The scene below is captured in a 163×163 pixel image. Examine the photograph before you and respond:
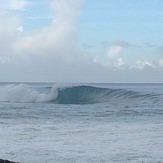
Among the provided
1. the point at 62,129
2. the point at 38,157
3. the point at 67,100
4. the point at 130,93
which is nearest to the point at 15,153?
the point at 38,157

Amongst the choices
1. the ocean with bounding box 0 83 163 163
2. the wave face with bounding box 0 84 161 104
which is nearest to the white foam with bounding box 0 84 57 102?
the wave face with bounding box 0 84 161 104

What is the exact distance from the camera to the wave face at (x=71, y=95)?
45472mm

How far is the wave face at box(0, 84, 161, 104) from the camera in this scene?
149 feet

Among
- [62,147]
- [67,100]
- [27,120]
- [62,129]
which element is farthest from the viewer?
[67,100]

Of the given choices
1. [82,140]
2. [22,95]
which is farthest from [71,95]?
[82,140]

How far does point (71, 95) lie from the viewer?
48.5 m

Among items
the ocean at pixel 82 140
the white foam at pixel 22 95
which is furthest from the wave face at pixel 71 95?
the ocean at pixel 82 140

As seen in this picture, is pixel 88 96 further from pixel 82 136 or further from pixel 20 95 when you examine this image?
pixel 82 136

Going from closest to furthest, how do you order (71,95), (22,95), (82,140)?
(82,140)
(22,95)
(71,95)

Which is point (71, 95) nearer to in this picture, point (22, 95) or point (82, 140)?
point (22, 95)

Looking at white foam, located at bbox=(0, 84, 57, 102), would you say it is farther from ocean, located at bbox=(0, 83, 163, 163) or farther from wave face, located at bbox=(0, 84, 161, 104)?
ocean, located at bbox=(0, 83, 163, 163)

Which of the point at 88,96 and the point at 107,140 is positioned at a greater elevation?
the point at 88,96

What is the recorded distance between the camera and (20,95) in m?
48.0

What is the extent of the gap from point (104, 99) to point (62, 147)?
31.6 metres
